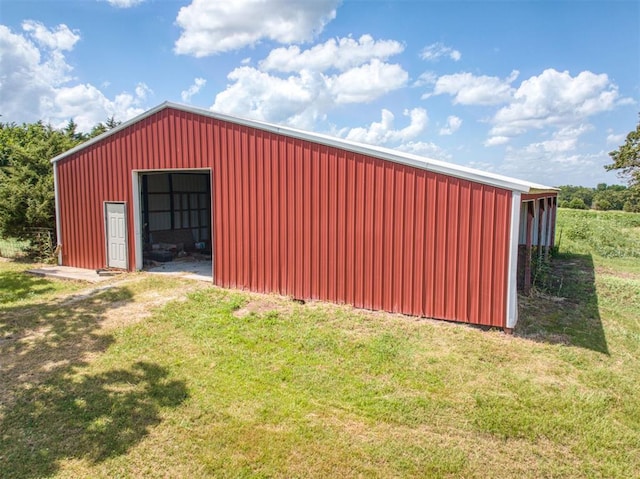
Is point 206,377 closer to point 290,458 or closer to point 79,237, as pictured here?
point 290,458

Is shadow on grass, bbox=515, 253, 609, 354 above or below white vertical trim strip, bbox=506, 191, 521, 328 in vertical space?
below

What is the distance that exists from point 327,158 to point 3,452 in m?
5.70

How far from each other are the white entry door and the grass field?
109 inches

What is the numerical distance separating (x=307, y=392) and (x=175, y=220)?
10.9m

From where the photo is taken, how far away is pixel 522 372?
4.98 metres

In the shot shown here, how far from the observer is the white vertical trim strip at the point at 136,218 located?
32.5 feet

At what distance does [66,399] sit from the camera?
170 inches

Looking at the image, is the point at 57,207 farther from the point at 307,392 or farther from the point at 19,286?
the point at 307,392

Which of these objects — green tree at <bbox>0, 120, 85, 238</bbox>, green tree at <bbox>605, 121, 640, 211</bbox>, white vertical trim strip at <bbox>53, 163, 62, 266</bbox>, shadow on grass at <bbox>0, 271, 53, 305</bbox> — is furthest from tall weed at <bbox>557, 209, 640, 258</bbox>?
green tree at <bbox>0, 120, 85, 238</bbox>

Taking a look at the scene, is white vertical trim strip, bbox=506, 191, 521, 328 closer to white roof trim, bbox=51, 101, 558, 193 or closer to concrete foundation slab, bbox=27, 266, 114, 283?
white roof trim, bbox=51, 101, 558, 193

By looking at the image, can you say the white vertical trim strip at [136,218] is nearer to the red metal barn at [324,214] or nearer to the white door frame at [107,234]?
the red metal barn at [324,214]

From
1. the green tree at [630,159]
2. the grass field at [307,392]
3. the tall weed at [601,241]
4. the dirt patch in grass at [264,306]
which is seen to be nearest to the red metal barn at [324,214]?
the dirt patch in grass at [264,306]

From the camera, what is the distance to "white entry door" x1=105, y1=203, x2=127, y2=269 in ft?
33.4

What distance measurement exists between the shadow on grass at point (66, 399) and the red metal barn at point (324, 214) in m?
3.30
